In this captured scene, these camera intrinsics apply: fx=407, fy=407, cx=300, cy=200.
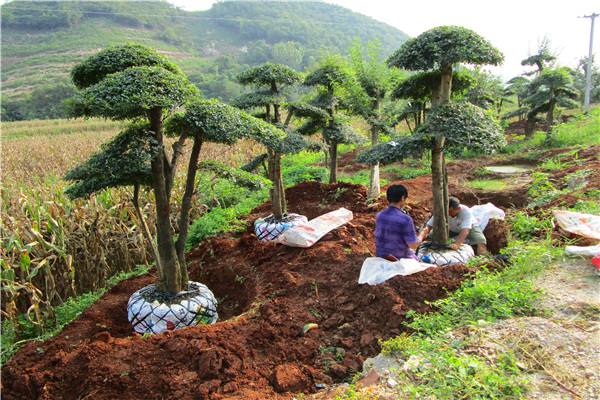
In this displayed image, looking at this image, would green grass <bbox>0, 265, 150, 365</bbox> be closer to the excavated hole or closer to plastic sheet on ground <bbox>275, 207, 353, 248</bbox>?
the excavated hole

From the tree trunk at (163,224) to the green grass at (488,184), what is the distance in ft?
22.4

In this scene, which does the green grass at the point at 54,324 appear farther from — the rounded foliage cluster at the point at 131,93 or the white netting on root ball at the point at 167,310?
the rounded foliage cluster at the point at 131,93

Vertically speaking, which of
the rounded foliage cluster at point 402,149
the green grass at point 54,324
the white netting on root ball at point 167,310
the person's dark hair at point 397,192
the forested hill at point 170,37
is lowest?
the green grass at point 54,324

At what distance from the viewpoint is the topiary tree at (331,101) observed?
7195 millimetres

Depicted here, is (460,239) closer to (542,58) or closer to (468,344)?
(468,344)

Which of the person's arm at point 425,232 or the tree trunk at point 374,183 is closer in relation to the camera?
the person's arm at point 425,232

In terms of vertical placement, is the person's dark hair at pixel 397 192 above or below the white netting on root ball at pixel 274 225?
above

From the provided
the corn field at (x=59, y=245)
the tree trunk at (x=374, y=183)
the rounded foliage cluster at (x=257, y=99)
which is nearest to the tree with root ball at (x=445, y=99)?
the rounded foliage cluster at (x=257, y=99)

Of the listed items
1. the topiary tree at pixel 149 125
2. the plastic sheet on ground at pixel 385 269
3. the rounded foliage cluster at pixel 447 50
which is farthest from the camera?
the rounded foliage cluster at pixel 447 50

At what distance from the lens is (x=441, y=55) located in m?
4.23

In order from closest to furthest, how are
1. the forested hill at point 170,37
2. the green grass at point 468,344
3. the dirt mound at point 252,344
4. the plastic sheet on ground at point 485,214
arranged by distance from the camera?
the green grass at point 468,344
the dirt mound at point 252,344
the plastic sheet on ground at point 485,214
the forested hill at point 170,37

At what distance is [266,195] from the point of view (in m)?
9.38

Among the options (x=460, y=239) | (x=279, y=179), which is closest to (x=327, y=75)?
(x=279, y=179)

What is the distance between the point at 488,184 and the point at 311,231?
540 centimetres
